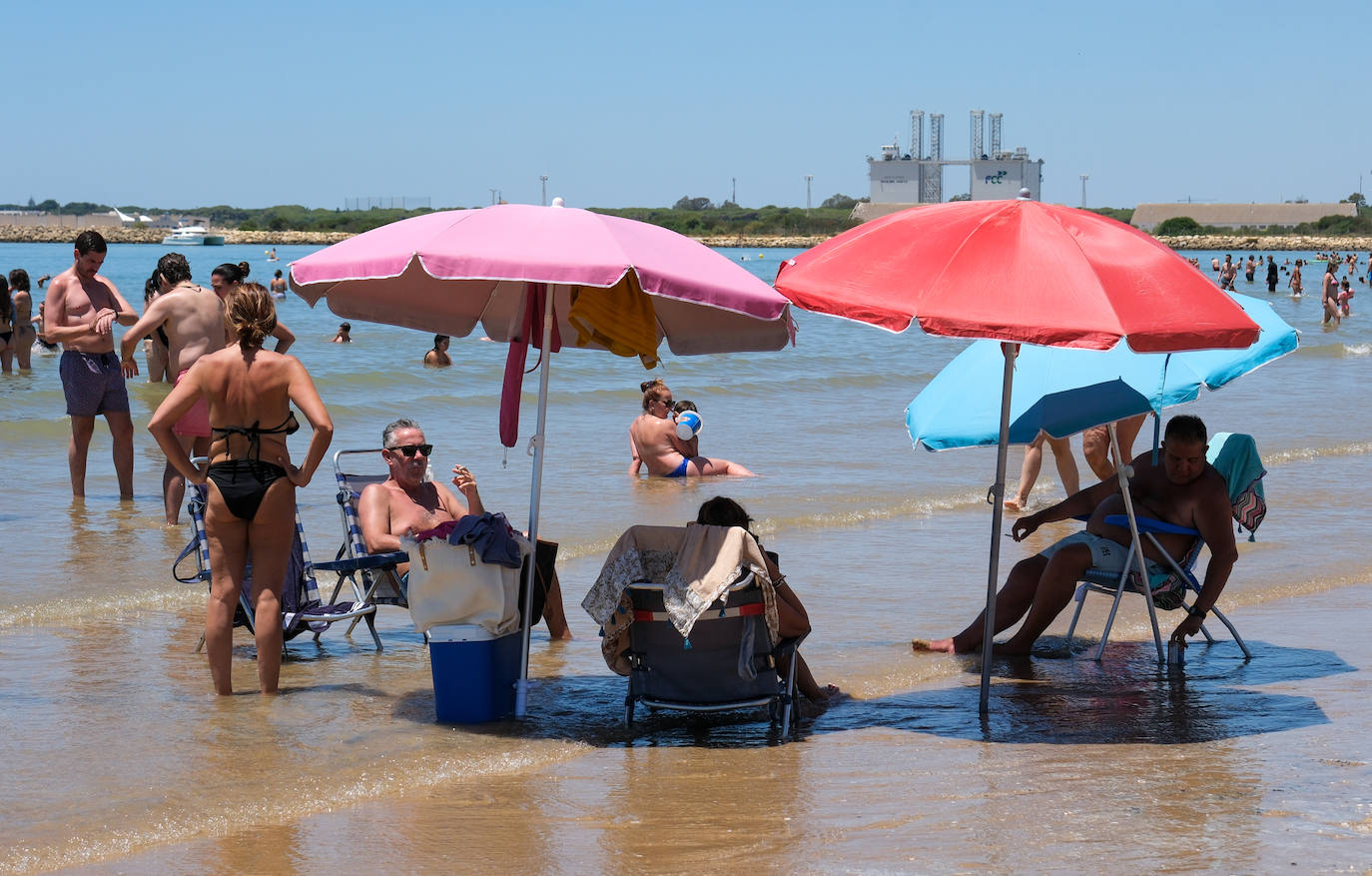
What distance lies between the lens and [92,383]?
30.1 ft

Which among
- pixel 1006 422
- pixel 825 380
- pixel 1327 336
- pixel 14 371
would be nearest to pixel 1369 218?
pixel 1327 336

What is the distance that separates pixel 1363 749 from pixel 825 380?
17311 millimetres

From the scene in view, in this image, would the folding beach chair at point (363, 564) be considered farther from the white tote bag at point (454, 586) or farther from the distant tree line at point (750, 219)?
the distant tree line at point (750, 219)

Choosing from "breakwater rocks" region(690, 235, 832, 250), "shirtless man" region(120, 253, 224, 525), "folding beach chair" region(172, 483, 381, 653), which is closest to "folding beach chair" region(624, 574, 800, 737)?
"folding beach chair" region(172, 483, 381, 653)

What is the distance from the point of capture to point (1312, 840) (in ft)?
13.0

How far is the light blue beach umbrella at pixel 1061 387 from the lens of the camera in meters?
6.00

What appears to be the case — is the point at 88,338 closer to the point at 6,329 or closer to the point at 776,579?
the point at 776,579

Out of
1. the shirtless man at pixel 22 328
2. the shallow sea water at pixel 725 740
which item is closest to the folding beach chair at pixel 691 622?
the shallow sea water at pixel 725 740

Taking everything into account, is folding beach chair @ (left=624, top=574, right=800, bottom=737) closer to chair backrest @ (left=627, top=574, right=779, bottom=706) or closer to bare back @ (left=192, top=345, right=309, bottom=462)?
chair backrest @ (left=627, top=574, right=779, bottom=706)

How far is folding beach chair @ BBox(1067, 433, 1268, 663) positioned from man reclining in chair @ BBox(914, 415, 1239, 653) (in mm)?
46

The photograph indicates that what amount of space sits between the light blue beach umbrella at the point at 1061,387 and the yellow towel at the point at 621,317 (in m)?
1.29

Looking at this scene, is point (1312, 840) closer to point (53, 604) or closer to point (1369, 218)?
point (53, 604)

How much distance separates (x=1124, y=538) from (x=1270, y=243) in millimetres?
116962

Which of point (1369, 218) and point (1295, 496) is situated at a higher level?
point (1369, 218)
